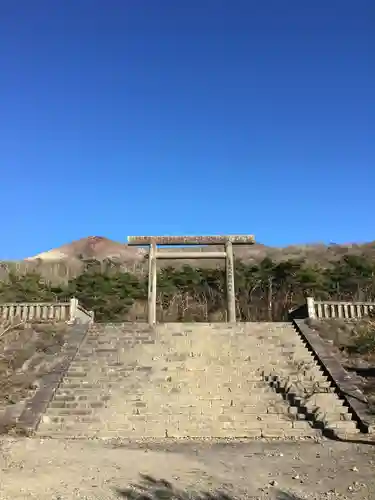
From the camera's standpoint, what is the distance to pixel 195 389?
32.2 feet

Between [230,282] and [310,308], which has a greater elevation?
[230,282]

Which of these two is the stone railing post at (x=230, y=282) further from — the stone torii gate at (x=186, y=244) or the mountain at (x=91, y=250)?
the mountain at (x=91, y=250)

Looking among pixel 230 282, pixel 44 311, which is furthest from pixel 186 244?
pixel 44 311

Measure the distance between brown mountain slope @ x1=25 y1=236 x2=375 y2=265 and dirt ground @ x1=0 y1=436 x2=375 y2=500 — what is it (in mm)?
28348

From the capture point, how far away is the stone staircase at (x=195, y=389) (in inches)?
332

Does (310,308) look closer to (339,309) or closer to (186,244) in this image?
(339,309)

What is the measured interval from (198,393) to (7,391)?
3.97 meters

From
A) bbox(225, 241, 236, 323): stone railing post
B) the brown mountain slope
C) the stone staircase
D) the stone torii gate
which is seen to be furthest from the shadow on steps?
the brown mountain slope

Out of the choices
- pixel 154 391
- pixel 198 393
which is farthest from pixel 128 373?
pixel 198 393

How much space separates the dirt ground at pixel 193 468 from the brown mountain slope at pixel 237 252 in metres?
28.3

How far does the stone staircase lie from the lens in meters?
8.43

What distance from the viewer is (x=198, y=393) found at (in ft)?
31.7

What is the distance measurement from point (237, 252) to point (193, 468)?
39.6m

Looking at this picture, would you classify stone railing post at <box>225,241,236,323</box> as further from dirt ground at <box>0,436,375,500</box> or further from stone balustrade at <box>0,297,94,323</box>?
dirt ground at <box>0,436,375,500</box>
